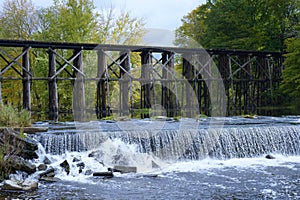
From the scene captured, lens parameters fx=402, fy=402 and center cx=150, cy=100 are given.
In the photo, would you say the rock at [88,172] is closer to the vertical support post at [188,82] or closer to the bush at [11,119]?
the bush at [11,119]

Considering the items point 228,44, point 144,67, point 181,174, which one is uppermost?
point 228,44

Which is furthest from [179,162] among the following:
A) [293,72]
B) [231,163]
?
[293,72]

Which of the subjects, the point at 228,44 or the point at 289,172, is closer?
the point at 289,172

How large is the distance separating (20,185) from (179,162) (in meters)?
4.33

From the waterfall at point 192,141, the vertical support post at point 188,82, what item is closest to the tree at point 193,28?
the vertical support post at point 188,82

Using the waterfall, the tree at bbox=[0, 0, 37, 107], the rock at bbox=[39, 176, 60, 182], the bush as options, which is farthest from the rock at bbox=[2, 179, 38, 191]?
the tree at bbox=[0, 0, 37, 107]

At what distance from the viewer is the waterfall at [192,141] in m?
10.2

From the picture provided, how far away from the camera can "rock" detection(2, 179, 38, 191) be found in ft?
24.3

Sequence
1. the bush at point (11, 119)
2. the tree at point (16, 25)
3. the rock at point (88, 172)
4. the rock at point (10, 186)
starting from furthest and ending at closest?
the tree at point (16, 25) < the bush at point (11, 119) < the rock at point (88, 172) < the rock at point (10, 186)

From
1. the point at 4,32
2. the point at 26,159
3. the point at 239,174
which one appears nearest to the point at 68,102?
the point at 4,32

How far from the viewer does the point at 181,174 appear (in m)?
8.86

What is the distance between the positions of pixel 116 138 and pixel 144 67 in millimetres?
10160

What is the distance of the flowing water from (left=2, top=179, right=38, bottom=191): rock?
0.15 m

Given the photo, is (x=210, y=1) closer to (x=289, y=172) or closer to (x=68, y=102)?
(x=68, y=102)
